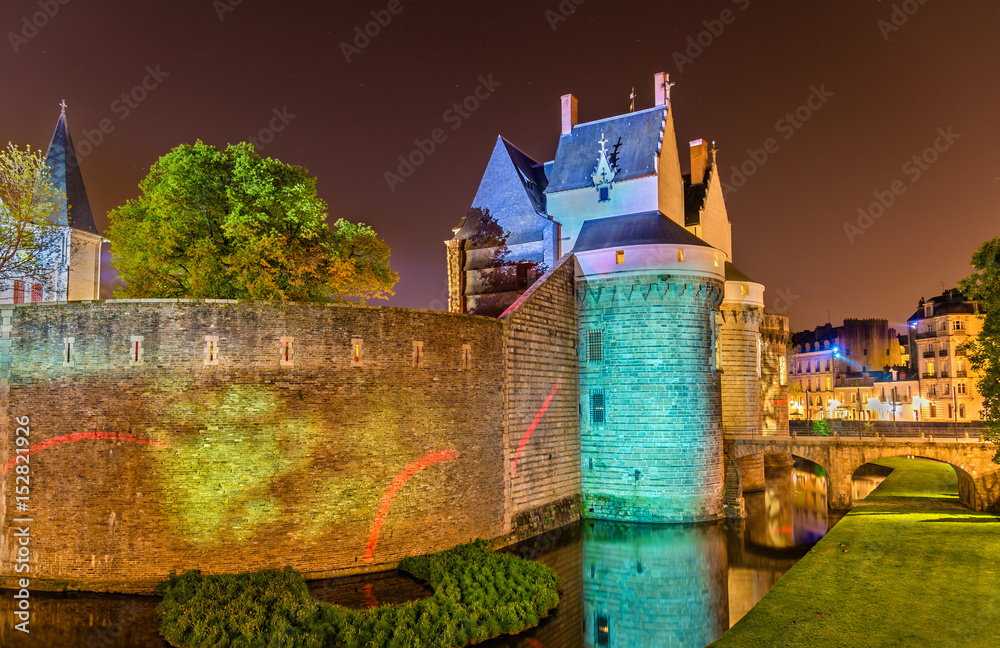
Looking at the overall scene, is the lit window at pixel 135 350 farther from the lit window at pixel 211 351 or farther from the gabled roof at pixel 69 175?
the gabled roof at pixel 69 175

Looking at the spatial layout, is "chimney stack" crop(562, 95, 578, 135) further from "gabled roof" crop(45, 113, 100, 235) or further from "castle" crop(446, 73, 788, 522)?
"gabled roof" crop(45, 113, 100, 235)

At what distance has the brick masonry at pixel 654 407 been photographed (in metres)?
27.8

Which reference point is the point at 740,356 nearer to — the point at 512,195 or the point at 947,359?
the point at 512,195

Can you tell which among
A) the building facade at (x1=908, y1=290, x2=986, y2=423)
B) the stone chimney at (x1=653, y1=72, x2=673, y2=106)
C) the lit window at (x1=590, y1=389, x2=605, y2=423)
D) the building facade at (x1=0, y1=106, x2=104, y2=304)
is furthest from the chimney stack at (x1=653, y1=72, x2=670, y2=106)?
the building facade at (x1=908, y1=290, x2=986, y2=423)

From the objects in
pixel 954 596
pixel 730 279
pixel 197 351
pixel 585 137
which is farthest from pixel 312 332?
pixel 730 279

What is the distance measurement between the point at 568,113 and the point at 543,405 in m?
17.0

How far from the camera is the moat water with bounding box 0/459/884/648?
15711 mm

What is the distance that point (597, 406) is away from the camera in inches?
1141

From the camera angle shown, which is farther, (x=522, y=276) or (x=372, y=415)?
(x=522, y=276)

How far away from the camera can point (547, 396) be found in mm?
26891

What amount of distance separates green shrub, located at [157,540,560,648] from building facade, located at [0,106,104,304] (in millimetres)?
25440

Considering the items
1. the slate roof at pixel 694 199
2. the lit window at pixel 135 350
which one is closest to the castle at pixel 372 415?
the lit window at pixel 135 350

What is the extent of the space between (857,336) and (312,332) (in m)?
85.0

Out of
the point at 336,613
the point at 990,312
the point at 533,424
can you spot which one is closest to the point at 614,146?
the point at 533,424
